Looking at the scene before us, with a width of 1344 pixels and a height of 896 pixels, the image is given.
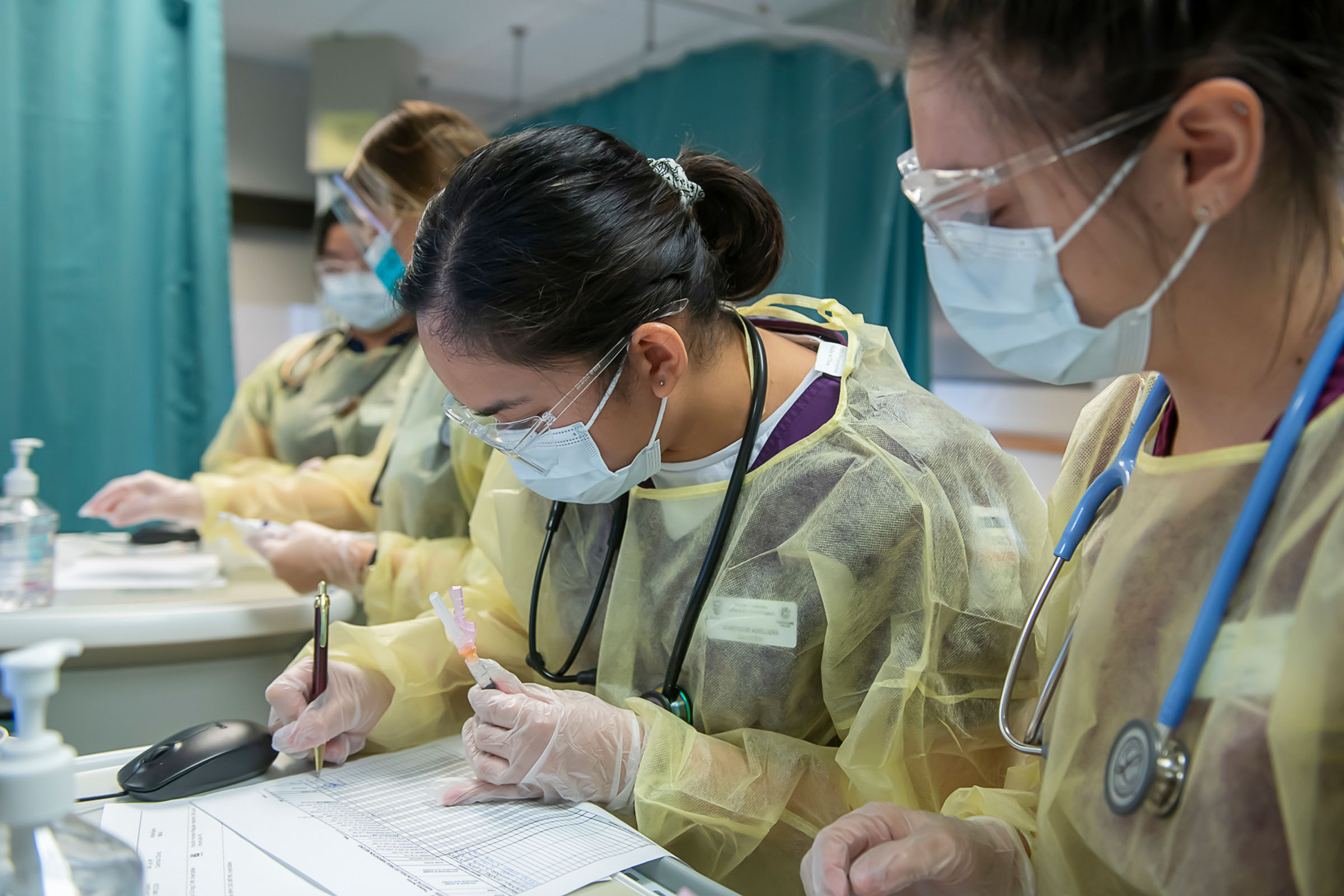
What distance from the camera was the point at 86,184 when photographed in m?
2.19

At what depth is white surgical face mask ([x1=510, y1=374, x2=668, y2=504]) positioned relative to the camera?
3.05ft

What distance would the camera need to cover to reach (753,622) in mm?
895

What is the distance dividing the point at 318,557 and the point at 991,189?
1.19 meters

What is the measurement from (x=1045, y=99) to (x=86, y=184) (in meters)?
2.31

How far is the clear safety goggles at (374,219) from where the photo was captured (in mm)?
1604

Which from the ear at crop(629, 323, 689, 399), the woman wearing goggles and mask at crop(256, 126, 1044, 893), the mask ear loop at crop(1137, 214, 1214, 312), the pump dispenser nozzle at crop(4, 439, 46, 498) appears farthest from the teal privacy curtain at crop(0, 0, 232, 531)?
the mask ear loop at crop(1137, 214, 1214, 312)

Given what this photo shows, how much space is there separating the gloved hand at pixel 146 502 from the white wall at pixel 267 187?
2371mm

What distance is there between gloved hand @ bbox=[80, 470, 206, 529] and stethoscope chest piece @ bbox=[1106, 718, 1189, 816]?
1.67 meters

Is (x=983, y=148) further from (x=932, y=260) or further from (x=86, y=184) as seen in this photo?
(x=86, y=184)

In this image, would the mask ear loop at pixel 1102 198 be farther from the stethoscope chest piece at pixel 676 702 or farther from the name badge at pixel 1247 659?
the stethoscope chest piece at pixel 676 702

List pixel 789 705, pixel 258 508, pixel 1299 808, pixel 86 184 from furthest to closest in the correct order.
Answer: pixel 86 184
pixel 258 508
pixel 789 705
pixel 1299 808

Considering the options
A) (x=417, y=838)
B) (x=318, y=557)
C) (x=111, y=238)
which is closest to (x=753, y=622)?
(x=417, y=838)

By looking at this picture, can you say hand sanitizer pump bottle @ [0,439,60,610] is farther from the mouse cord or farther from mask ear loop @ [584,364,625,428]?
mask ear loop @ [584,364,625,428]

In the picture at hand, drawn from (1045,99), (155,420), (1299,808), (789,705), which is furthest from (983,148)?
(155,420)
